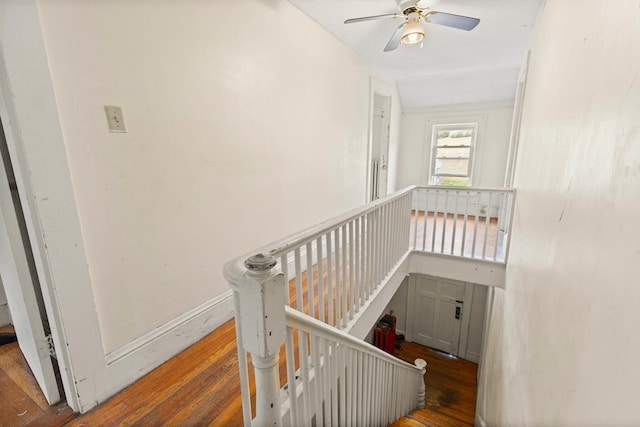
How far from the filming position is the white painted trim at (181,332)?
1.49 m

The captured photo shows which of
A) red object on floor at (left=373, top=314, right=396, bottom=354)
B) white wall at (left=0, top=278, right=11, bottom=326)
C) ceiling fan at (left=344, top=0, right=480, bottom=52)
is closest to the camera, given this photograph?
white wall at (left=0, top=278, right=11, bottom=326)

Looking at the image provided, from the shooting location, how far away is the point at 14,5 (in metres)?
1.03

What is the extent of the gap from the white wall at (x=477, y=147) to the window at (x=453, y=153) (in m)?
0.12

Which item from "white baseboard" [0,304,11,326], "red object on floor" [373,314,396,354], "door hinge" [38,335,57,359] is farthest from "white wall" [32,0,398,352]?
"red object on floor" [373,314,396,354]

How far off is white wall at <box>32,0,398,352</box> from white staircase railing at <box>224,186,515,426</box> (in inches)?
27.5

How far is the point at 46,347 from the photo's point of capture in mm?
1326

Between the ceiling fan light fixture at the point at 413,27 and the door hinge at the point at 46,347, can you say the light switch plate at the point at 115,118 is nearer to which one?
the door hinge at the point at 46,347

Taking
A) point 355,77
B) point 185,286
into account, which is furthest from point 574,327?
point 355,77

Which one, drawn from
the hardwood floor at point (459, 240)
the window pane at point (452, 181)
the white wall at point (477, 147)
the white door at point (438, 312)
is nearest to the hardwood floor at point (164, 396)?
the hardwood floor at point (459, 240)

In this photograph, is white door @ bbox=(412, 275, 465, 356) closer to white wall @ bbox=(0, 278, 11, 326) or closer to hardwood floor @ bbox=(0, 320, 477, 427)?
hardwood floor @ bbox=(0, 320, 477, 427)

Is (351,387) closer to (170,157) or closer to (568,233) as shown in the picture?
(568,233)

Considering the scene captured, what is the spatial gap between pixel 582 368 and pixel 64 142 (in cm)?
207

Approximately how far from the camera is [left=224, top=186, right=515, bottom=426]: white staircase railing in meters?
0.75

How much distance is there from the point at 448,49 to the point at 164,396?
4184mm
